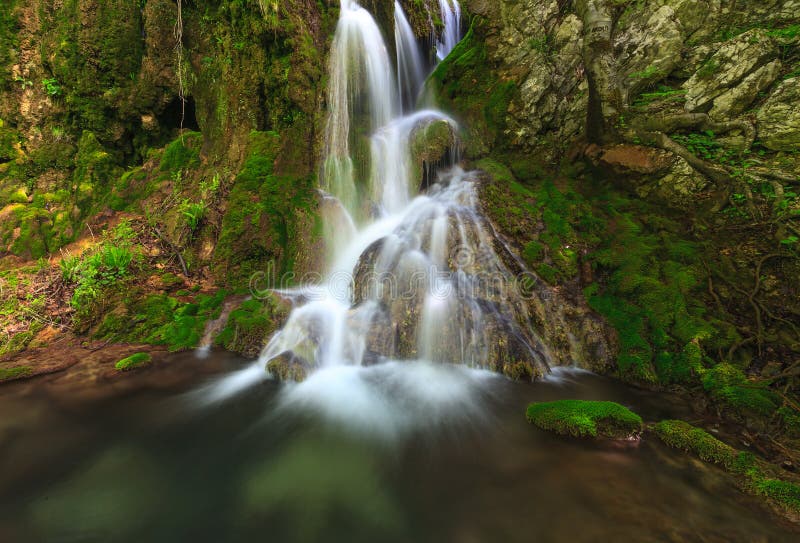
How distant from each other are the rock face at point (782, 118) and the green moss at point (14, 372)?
41.3 ft

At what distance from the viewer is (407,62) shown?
11.7 metres

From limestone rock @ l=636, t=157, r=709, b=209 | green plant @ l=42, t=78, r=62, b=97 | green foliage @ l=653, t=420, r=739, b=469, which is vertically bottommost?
green foliage @ l=653, t=420, r=739, b=469

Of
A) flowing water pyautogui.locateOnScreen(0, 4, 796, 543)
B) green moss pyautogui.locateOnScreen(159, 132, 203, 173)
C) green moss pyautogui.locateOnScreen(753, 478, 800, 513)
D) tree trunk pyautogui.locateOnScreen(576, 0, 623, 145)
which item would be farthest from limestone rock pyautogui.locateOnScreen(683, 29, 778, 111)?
green moss pyautogui.locateOnScreen(159, 132, 203, 173)

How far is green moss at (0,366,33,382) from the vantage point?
4383mm

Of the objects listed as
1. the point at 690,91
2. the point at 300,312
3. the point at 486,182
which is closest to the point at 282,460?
the point at 300,312

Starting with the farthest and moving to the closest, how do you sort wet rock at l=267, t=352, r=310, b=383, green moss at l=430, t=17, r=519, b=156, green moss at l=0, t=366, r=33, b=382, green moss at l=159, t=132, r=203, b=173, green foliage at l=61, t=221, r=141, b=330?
green moss at l=430, t=17, r=519, b=156
green moss at l=159, t=132, r=203, b=173
green foliage at l=61, t=221, r=141, b=330
wet rock at l=267, t=352, r=310, b=383
green moss at l=0, t=366, r=33, b=382

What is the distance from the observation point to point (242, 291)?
6.91m

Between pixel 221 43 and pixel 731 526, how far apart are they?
12.8 metres

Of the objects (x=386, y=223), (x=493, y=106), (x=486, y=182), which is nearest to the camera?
(x=486, y=182)

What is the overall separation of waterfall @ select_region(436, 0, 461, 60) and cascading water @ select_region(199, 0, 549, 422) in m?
4.76

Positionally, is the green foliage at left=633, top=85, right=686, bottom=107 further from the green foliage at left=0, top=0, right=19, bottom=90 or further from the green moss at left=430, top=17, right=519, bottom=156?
the green foliage at left=0, top=0, right=19, bottom=90

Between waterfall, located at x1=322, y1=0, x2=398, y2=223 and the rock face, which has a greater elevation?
waterfall, located at x1=322, y1=0, x2=398, y2=223

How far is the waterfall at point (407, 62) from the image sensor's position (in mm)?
11156

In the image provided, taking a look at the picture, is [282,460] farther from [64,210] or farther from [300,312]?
[64,210]
